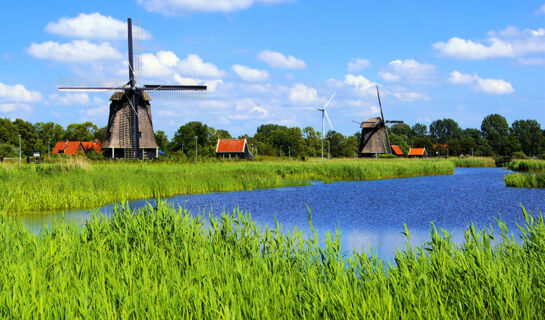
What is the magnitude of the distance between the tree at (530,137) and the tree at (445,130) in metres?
15.4

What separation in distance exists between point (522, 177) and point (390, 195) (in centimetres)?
938

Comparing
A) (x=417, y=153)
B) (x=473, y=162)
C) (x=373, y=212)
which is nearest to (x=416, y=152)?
(x=417, y=153)

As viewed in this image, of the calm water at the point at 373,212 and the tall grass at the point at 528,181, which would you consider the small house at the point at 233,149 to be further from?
the calm water at the point at 373,212

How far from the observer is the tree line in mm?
67387

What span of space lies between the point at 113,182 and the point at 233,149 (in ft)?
148

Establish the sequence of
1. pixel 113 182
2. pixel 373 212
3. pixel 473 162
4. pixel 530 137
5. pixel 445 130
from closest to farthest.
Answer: pixel 373 212
pixel 113 182
pixel 473 162
pixel 530 137
pixel 445 130

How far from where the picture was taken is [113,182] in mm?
16547

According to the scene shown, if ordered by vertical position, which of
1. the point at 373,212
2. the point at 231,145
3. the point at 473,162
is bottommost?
the point at 373,212

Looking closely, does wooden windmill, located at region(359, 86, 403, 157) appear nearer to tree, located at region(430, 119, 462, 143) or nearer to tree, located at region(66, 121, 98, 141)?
tree, located at region(66, 121, 98, 141)

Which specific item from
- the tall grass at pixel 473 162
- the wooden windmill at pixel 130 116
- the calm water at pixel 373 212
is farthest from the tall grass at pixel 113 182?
the tall grass at pixel 473 162

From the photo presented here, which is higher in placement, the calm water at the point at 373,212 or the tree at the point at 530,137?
the tree at the point at 530,137

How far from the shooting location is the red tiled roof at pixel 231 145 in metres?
61.2

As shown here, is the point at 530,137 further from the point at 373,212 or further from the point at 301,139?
the point at 373,212

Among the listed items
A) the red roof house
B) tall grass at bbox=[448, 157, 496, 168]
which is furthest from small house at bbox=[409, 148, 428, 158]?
the red roof house
